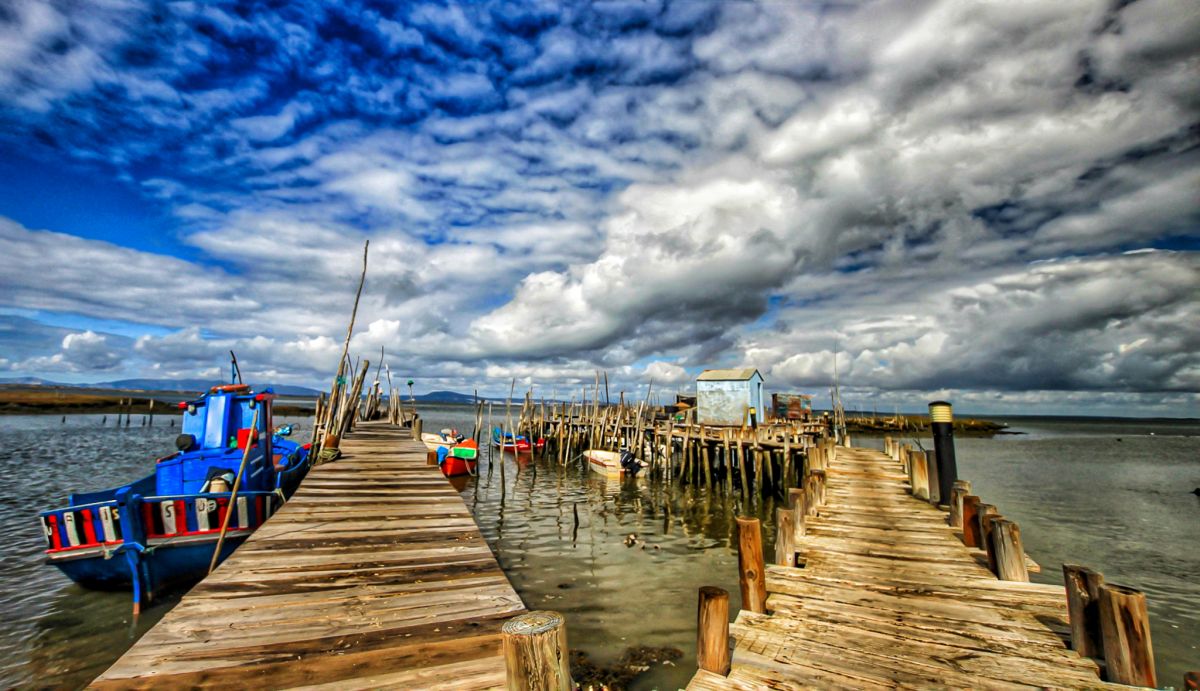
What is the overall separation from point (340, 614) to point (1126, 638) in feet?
21.8

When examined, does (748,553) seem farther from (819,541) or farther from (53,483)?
(53,483)

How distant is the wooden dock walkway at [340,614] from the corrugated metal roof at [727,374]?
3142 centimetres

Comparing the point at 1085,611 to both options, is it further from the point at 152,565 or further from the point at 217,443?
the point at 217,443

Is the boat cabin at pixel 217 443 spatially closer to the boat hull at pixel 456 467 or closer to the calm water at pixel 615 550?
the calm water at pixel 615 550

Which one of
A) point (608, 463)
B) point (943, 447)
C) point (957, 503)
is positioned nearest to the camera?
point (957, 503)

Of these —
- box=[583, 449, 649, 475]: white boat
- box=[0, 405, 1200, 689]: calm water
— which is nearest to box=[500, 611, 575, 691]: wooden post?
box=[0, 405, 1200, 689]: calm water

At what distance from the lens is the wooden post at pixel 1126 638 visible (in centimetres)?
399

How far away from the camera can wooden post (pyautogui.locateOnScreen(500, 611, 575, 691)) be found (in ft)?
8.64

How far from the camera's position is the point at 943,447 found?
10422 mm

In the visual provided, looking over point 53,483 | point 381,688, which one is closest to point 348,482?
point 381,688

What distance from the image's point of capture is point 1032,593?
19.2 ft

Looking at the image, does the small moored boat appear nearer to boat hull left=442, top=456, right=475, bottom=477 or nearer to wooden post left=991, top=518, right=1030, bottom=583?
boat hull left=442, top=456, right=475, bottom=477

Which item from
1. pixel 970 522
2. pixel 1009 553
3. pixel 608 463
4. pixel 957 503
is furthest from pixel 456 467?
pixel 1009 553

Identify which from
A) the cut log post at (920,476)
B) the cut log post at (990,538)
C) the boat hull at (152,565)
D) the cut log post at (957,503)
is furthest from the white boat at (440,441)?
the cut log post at (990,538)
